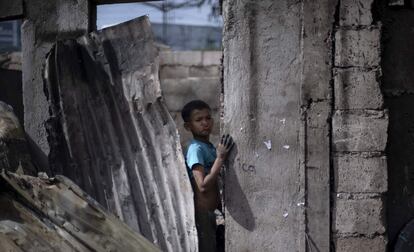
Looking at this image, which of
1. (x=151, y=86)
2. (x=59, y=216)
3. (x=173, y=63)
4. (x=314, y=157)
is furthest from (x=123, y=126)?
(x=173, y=63)

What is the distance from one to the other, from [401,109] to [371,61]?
17.7 inches

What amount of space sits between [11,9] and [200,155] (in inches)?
71.0

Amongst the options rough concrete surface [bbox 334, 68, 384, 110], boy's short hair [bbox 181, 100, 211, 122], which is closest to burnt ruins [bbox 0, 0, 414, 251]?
rough concrete surface [bbox 334, 68, 384, 110]

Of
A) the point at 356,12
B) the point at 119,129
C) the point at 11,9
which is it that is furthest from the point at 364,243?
the point at 11,9

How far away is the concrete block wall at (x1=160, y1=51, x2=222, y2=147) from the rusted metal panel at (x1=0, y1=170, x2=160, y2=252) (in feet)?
19.6

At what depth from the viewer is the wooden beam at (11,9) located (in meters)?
5.32

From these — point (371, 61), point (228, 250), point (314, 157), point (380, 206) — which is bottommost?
point (228, 250)

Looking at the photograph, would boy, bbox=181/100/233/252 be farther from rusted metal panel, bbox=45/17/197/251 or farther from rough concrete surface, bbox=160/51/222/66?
rough concrete surface, bbox=160/51/222/66

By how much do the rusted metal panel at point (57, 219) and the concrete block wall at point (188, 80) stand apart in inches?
235

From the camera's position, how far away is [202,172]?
190 inches

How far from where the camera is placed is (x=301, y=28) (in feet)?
15.4

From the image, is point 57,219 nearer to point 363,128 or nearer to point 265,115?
point 265,115

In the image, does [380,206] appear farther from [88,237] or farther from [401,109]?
[88,237]

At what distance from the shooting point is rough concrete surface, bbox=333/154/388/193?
462 cm
